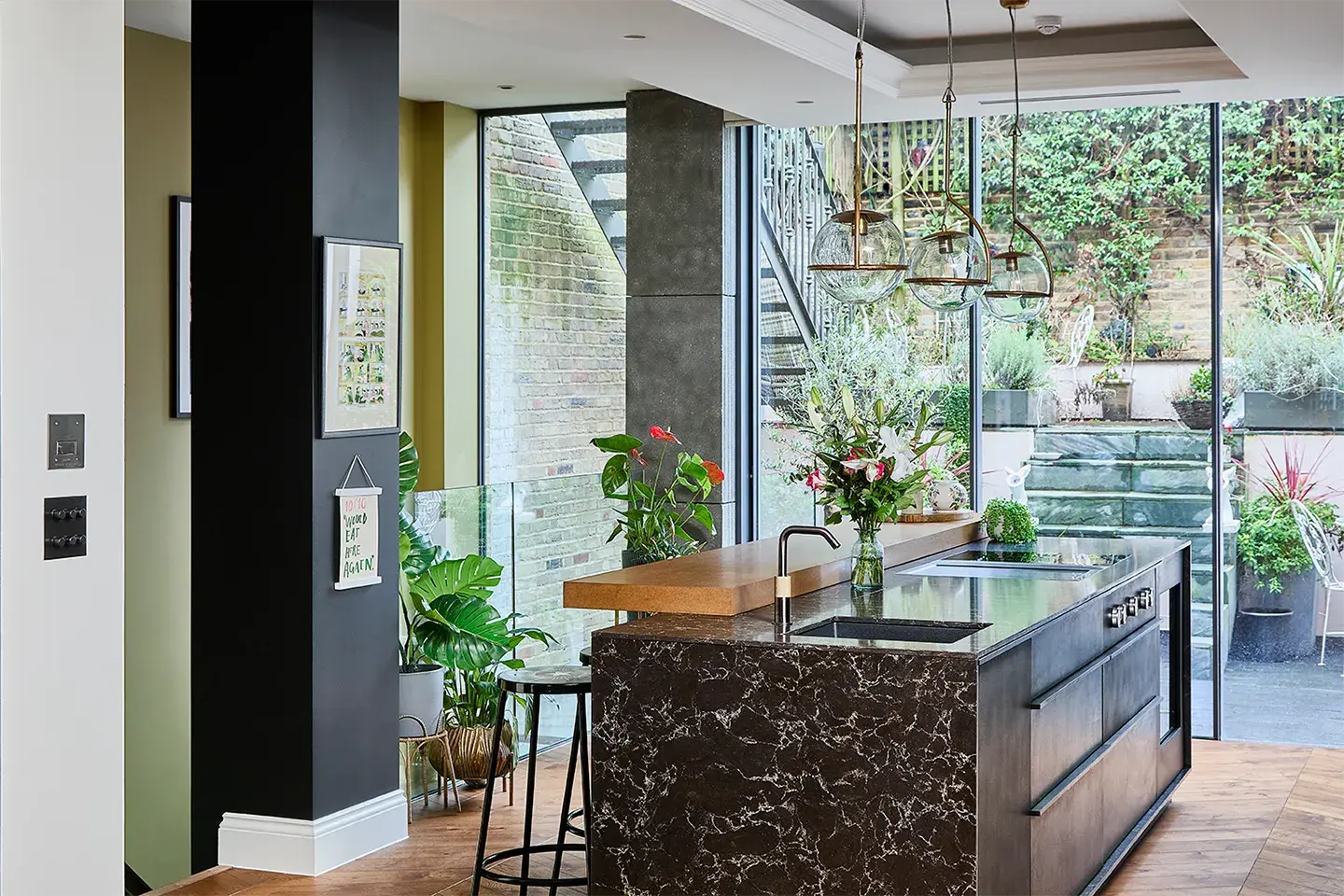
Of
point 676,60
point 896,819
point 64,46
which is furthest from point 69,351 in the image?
point 676,60

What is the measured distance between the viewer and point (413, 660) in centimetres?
586

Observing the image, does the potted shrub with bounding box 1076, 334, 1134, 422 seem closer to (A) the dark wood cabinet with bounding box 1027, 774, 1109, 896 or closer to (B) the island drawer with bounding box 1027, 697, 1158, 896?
(B) the island drawer with bounding box 1027, 697, 1158, 896

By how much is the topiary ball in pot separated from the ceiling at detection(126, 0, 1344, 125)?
1815 mm

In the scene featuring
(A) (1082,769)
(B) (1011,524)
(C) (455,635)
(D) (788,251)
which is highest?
(D) (788,251)

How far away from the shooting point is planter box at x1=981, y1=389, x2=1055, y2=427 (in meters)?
7.25

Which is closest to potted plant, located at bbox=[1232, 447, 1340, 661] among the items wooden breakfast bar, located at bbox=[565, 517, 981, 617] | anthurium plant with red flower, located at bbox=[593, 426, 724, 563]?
wooden breakfast bar, located at bbox=[565, 517, 981, 617]

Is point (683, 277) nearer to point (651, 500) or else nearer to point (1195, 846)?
point (651, 500)

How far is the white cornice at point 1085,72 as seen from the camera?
237 inches

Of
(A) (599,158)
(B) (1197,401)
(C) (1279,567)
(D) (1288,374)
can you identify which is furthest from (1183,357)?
(A) (599,158)

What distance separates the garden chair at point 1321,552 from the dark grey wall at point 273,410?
A: 428 cm

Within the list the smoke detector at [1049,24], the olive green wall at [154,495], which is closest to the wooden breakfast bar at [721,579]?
the smoke detector at [1049,24]

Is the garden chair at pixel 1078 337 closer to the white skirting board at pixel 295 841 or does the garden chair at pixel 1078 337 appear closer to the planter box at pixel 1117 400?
the planter box at pixel 1117 400

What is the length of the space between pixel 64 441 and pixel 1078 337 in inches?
201

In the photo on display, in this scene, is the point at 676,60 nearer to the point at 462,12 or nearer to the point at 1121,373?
the point at 462,12
